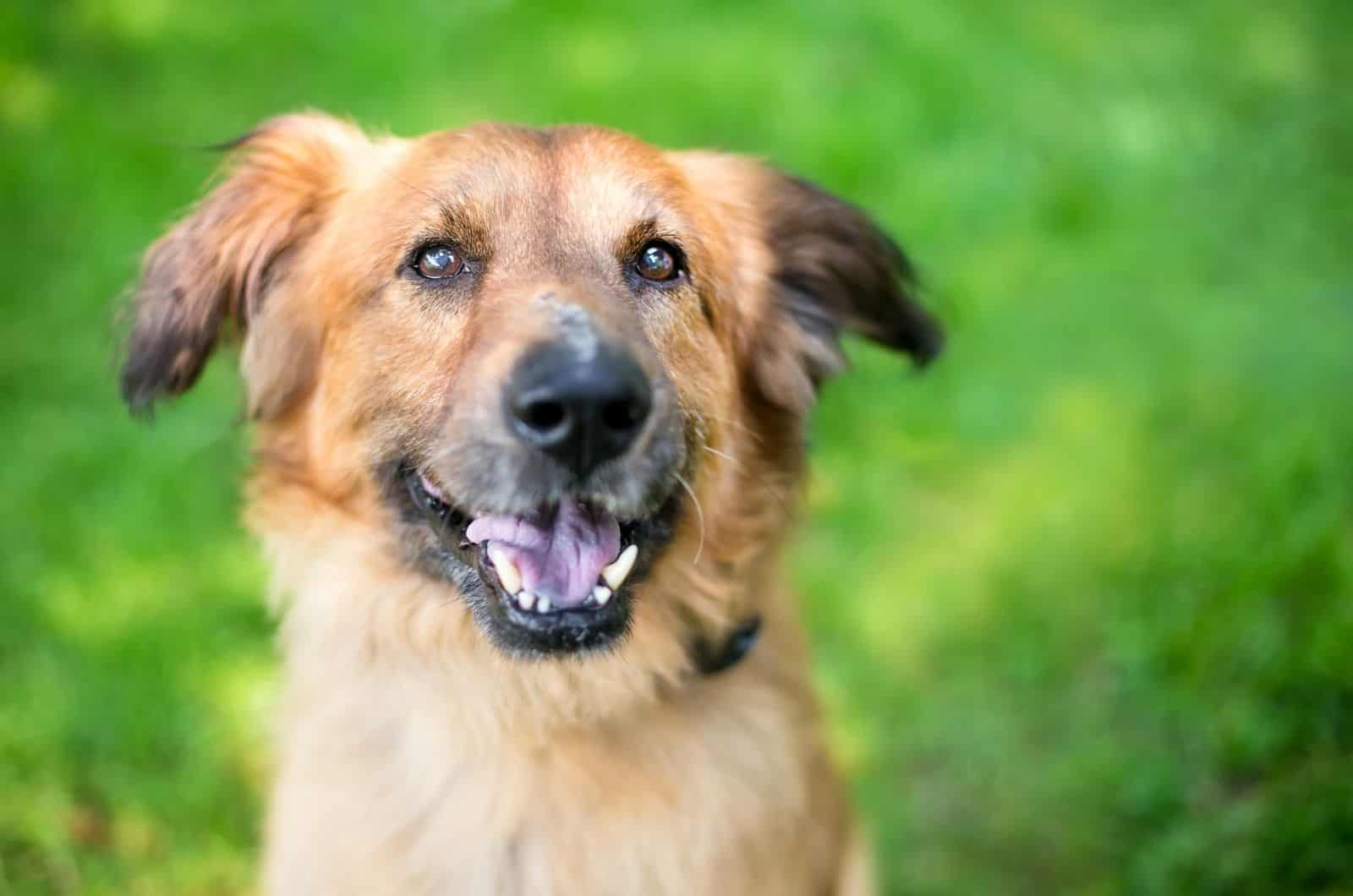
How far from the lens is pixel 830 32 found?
661cm

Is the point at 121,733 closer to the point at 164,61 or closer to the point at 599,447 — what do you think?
the point at 599,447

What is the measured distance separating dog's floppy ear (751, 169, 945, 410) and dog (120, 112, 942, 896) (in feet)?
0.04

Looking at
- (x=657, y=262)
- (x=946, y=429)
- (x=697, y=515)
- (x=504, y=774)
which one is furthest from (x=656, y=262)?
(x=946, y=429)

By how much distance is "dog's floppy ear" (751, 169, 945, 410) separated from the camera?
3.14 metres

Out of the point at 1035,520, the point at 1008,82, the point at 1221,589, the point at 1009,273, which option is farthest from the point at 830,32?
the point at 1221,589

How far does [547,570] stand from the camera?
2.54 metres

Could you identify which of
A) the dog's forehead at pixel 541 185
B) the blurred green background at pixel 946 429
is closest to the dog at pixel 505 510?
the dog's forehead at pixel 541 185

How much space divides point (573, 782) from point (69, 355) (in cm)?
335

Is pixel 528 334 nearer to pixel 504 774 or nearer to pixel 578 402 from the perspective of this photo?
pixel 578 402

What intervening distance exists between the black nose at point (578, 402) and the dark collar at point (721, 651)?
0.76 metres

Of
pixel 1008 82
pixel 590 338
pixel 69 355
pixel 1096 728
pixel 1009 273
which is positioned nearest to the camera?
pixel 590 338

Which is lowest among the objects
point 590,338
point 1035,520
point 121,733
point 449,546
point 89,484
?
point 121,733

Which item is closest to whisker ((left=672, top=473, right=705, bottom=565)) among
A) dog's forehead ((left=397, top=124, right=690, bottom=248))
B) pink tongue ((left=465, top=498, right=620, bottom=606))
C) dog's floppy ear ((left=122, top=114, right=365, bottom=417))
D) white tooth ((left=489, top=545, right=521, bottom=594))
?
pink tongue ((left=465, top=498, right=620, bottom=606))

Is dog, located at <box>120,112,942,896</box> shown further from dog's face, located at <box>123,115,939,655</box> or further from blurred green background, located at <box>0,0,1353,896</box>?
blurred green background, located at <box>0,0,1353,896</box>
